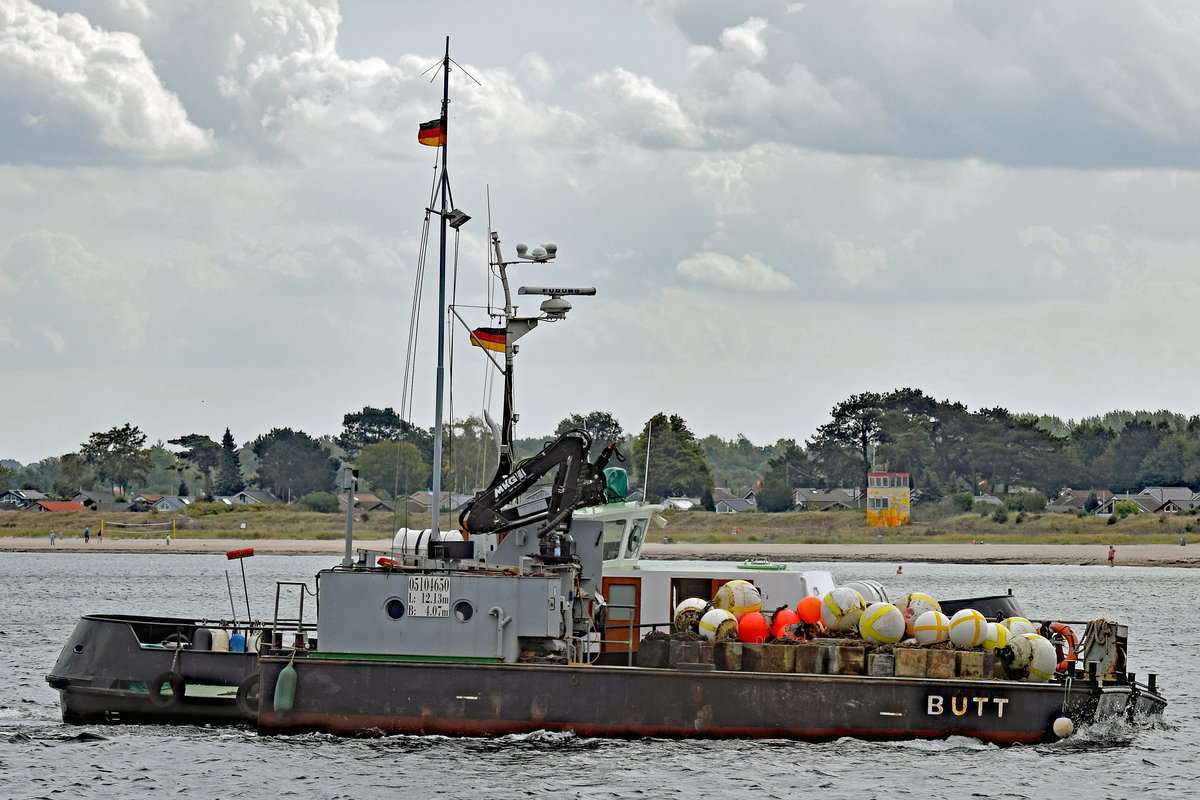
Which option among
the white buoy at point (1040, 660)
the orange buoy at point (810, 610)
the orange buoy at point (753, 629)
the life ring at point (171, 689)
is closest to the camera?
the white buoy at point (1040, 660)

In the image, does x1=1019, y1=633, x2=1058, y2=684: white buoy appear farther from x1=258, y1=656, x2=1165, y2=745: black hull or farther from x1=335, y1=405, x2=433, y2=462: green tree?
x1=335, y1=405, x2=433, y2=462: green tree

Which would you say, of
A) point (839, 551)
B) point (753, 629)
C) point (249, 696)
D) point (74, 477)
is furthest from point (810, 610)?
point (74, 477)

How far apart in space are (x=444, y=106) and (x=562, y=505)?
6.34 metres

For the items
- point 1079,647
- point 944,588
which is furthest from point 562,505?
point 944,588

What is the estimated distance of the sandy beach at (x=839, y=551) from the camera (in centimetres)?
7975

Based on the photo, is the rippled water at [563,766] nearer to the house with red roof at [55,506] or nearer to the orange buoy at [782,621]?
the orange buoy at [782,621]

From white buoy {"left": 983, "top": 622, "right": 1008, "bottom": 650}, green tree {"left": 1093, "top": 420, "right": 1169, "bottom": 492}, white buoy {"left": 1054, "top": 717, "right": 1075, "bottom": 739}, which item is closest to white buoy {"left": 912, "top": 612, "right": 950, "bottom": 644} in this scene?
white buoy {"left": 983, "top": 622, "right": 1008, "bottom": 650}

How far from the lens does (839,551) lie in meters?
86.5

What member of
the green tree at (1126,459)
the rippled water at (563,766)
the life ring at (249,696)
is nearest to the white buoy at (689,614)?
the rippled water at (563,766)

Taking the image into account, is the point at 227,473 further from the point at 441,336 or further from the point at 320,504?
the point at 441,336

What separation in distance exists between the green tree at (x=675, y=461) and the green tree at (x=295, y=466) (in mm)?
40708

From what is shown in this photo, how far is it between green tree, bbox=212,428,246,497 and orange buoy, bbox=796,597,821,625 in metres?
130

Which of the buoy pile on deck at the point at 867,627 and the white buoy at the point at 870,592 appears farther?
the white buoy at the point at 870,592

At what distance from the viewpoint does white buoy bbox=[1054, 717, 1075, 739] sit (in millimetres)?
19609
